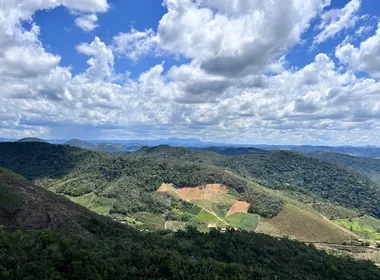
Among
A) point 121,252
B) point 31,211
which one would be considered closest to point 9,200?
point 31,211

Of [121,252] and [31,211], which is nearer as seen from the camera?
[121,252]

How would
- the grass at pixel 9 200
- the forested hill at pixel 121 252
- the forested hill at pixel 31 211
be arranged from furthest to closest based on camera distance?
the grass at pixel 9 200 → the forested hill at pixel 31 211 → the forested hill at pixel 121 252

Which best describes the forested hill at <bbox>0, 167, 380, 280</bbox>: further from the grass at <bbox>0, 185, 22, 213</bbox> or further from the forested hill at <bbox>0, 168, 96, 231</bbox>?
the forested hill at <bbox>0, 168, 96, 231</bbox>

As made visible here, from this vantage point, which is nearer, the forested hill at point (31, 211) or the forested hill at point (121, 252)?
the forested hill at point (121, 252)

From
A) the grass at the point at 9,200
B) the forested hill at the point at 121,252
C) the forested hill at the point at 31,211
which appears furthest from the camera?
the grass at the point at 9,200

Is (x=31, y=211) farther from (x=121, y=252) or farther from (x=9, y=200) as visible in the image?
(x=121, y=252)

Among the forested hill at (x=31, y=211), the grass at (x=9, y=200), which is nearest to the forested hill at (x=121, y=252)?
the grass at (x=9, y=200)

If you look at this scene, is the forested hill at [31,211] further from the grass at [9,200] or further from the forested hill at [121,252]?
the forested hill at [121,252]

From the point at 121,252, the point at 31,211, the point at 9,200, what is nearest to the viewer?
the point at 121,252

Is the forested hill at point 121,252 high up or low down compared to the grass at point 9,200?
down
